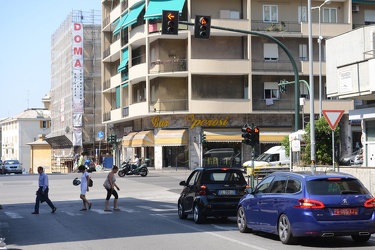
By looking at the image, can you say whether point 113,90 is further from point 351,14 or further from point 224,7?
point 351,14

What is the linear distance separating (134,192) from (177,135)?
21657 millimetres

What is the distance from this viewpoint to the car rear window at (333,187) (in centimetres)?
1396

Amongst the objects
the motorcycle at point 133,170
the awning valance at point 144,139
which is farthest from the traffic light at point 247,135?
the awning valance at point 144,139

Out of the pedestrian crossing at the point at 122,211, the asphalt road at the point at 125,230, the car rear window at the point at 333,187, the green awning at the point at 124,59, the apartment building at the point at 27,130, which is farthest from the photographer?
the apartment building at the point at 27,130

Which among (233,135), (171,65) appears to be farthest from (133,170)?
(171,65)

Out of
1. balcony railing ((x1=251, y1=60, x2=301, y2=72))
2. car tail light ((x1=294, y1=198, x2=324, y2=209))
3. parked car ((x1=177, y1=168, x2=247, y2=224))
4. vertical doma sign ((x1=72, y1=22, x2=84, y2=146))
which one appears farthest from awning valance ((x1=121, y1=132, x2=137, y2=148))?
car tail light ((x1=294, y1=198, x2=324, y2=209))

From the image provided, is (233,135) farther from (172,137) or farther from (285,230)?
(285,230)

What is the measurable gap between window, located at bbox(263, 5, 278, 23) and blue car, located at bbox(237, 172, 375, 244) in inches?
1852

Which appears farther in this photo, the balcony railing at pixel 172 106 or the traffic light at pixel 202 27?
the balcony railing at pixel 172 106

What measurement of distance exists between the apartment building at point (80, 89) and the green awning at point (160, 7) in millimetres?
19450

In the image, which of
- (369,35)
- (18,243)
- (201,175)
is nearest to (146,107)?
(369,35)

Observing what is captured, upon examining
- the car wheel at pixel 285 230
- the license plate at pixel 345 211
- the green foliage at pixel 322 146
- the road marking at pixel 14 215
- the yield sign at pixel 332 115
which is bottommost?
the road marking at pixel 14 215

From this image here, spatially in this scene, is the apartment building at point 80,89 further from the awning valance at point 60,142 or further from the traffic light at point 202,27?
the traffic light at point 202,27

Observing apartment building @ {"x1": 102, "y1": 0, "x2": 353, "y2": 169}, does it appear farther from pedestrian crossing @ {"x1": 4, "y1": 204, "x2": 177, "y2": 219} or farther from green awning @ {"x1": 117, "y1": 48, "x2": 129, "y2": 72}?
pedestrian crossing @ {"x1": 4, "y1": 204, "x2": 177, "y2": 219}
